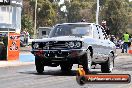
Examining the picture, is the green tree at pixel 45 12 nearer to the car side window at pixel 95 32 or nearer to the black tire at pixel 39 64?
the car side window at pixel 95 32

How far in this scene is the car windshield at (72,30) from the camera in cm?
1559

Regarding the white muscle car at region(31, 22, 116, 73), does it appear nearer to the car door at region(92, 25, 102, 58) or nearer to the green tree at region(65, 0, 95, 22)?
the car door at region(92, 25, 102, 58)

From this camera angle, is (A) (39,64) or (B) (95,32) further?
(B) (95,32)

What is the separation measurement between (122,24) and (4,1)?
58.6 meters

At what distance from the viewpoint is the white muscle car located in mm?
14227

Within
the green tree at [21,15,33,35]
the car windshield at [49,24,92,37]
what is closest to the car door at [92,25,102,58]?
the car windshield at [49,24,92,37]

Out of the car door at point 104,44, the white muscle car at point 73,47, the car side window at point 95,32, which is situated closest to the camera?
the white muscle car at point 73,47

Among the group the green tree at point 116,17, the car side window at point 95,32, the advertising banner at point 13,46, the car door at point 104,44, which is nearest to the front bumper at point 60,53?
the car side window at point 95,32

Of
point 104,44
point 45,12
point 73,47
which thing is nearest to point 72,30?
point 104,44

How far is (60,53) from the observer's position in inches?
564

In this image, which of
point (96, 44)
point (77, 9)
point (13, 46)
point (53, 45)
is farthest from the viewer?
point (77, 9)

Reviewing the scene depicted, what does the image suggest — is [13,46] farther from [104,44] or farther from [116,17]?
[116,17]

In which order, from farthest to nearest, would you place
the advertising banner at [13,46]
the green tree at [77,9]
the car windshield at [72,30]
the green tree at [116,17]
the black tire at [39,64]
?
1. the green tree at [77,9]
2. the green tree at [116,17]
3. the advertising banner at [13,46]
4. the car windshield at [72,30]
5. the black tire at [39,64]

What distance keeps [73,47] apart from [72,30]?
1.59m
